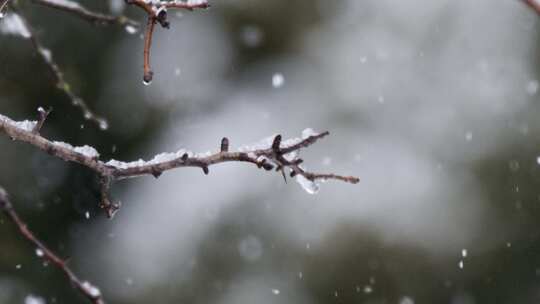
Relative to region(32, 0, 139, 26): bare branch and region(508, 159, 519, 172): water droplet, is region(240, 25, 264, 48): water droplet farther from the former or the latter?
region(32, 0, 139, 26): bare branch

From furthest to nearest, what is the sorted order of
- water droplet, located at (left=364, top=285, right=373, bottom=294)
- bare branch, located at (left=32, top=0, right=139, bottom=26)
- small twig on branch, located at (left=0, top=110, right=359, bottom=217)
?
water droplet, located at (left=364, top=285, right=373, bottom=294) < bare branch, located at (left=32, top=0, right=139, bottom=26) < small twig on branch, located at (left=0, top=110, right=359, bottom=217)

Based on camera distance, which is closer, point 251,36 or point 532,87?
point 251,36

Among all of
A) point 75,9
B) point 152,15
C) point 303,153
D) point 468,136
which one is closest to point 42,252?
point 152,15

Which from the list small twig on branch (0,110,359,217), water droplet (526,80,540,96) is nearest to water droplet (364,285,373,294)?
water droplet (526,80,540,96)

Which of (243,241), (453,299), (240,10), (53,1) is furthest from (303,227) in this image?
(53,1)

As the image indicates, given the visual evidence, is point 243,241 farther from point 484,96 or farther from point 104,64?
point 484,96

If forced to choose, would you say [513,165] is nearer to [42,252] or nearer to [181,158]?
[181,158]
